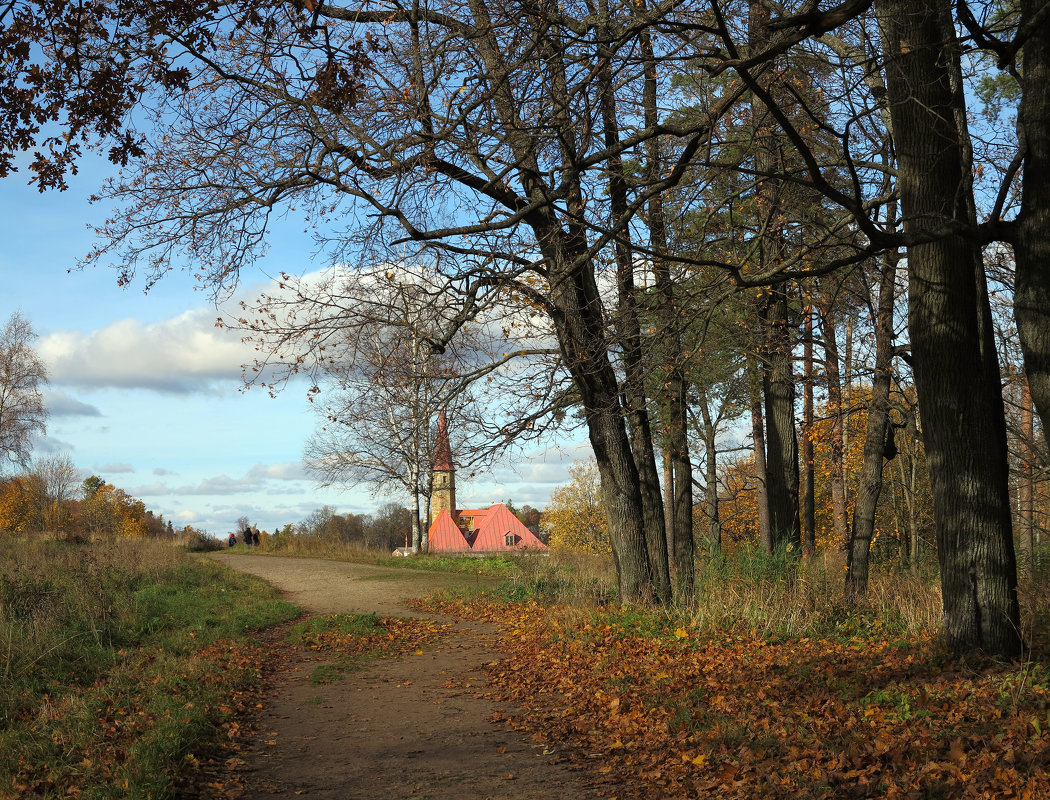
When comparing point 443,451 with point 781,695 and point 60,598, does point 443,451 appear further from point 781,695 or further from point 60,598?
point 781,695

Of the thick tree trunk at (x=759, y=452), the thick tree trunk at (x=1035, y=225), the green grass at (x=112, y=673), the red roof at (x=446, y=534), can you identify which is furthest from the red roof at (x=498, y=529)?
the thick tree trunk at (x=1035, y=225)

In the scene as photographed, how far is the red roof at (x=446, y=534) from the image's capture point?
54000 mm

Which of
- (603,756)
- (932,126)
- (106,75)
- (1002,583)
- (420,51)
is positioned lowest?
(603,756)

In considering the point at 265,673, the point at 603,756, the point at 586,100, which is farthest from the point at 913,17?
the point at 265,673

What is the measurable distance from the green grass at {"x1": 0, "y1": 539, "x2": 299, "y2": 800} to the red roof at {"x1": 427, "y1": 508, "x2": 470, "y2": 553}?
37607 mm

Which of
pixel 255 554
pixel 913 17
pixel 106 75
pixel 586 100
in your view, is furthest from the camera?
pixel 255 554

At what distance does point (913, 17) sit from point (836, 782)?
6.58 meters

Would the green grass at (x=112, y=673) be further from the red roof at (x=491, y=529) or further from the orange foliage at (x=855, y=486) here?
the red roof at (x=491, y=529)

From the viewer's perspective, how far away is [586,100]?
834 cm

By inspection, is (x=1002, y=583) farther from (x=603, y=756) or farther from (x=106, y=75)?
(x=106, y=75)

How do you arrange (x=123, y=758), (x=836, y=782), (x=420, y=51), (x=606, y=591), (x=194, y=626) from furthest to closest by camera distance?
(x=606, y=591), (x=194, y=626), (x=420, y=51), (x=123, y=758), (x=836, y=782)

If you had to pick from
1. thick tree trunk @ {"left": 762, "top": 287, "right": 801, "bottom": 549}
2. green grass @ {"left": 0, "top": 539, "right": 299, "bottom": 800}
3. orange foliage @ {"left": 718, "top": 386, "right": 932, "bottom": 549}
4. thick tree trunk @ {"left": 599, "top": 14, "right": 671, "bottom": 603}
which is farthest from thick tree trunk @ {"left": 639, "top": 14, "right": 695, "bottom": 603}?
green grass @ {"left": 0, "top": 539, "right": 299, "bottom": 800}

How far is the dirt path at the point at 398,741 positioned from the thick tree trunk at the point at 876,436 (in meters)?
5.81

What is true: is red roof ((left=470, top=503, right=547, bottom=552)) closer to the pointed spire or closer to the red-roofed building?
the red-roofed building
